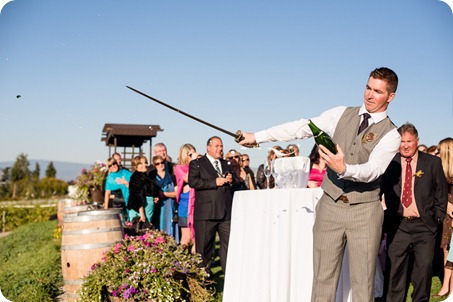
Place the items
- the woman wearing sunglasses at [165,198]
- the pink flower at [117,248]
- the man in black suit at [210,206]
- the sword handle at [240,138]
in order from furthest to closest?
1. the woman wearing sunglasses at [165,198]
2. the man in black suit at [210,206]
3. the pink flower at [117,248]
4. the sword handle at [240,138]

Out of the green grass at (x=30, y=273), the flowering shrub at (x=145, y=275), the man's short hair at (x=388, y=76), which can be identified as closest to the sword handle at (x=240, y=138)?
the man's short hair at (x=388, y=76)

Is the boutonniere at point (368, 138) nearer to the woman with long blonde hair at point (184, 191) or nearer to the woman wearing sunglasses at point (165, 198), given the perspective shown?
the woman with long blonde hair at point (184, 191)

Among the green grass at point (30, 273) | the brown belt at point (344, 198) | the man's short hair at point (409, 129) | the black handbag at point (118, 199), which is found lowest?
the green grass at point (30, 273)

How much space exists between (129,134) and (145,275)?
14.3 m

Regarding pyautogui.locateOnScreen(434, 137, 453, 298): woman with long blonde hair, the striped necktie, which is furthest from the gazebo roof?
pyautogui.locateOnScreen(434, 137, 453, 298): woman with long blonde hair

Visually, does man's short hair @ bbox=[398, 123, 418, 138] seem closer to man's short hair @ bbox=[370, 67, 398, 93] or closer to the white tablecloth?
the white tablecloth

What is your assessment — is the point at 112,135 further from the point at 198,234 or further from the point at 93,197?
the point at 198,234

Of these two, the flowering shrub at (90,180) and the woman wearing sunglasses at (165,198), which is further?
the flowering shrub at (90,180)

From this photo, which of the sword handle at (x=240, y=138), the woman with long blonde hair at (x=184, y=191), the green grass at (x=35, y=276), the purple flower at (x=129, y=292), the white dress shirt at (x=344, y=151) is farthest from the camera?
the woman with long blonde hair at (x=184, y=191)

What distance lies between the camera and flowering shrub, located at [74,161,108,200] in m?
12.2

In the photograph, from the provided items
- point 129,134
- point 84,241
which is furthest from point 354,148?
point 129,134

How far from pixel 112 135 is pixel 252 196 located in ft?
50.6

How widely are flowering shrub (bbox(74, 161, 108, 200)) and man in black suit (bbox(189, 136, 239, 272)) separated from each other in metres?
5.92

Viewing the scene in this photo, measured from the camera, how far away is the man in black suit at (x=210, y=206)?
6512mm
